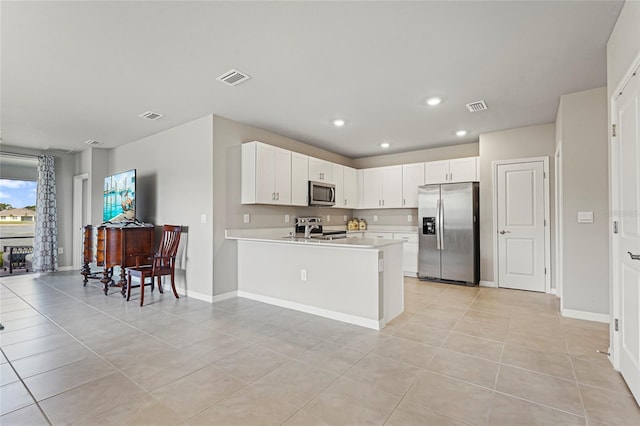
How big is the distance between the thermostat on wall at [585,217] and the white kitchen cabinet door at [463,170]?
204 cm

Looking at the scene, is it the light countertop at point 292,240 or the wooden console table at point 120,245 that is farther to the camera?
the wooden console table at point 120,245

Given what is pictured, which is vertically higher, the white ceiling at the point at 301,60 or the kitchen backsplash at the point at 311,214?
the white ceiling at the point at 301,60

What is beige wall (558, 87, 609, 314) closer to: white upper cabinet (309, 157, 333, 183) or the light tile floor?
the light tile floor

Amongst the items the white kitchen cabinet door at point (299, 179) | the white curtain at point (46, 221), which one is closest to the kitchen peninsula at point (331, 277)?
the white kitchen cabinet door at point (299, 179)

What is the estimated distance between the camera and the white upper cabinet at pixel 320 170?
17.2 feet

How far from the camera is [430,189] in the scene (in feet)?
17.6

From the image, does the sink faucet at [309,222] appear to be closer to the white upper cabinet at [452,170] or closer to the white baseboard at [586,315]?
the white upper cabinet at [452,170]

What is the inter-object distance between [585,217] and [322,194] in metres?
→ 3.52

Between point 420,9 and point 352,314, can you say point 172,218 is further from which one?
point 420,9

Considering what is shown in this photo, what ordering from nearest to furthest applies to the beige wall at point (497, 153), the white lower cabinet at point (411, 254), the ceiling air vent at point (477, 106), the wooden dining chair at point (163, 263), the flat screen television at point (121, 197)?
the ceiling air vent at point (477, 106)
the wooden dining chair at point (163, 263)
the beige wall at point (497, 153)
the flat screen television at point (121, 197)
the white lower cabinet at point (411, 254)

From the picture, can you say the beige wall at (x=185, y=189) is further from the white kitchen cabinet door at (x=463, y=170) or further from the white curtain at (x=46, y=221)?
the white kitchen cabinet door at (x=463, y=170)

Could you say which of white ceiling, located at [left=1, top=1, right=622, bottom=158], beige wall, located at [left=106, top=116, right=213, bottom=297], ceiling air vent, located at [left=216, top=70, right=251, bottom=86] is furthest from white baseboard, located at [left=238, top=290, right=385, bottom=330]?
ceiling air vent, located at [left=216, top=70, right=251, bottom=86]

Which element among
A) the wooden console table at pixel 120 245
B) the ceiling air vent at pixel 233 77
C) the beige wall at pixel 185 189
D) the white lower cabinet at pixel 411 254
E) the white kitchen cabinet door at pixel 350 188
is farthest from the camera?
the white kitchen cabinet door at pixel 350 188

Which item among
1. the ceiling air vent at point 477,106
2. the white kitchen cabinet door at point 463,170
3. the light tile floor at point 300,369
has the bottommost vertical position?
the light tile floor at point 300,369
